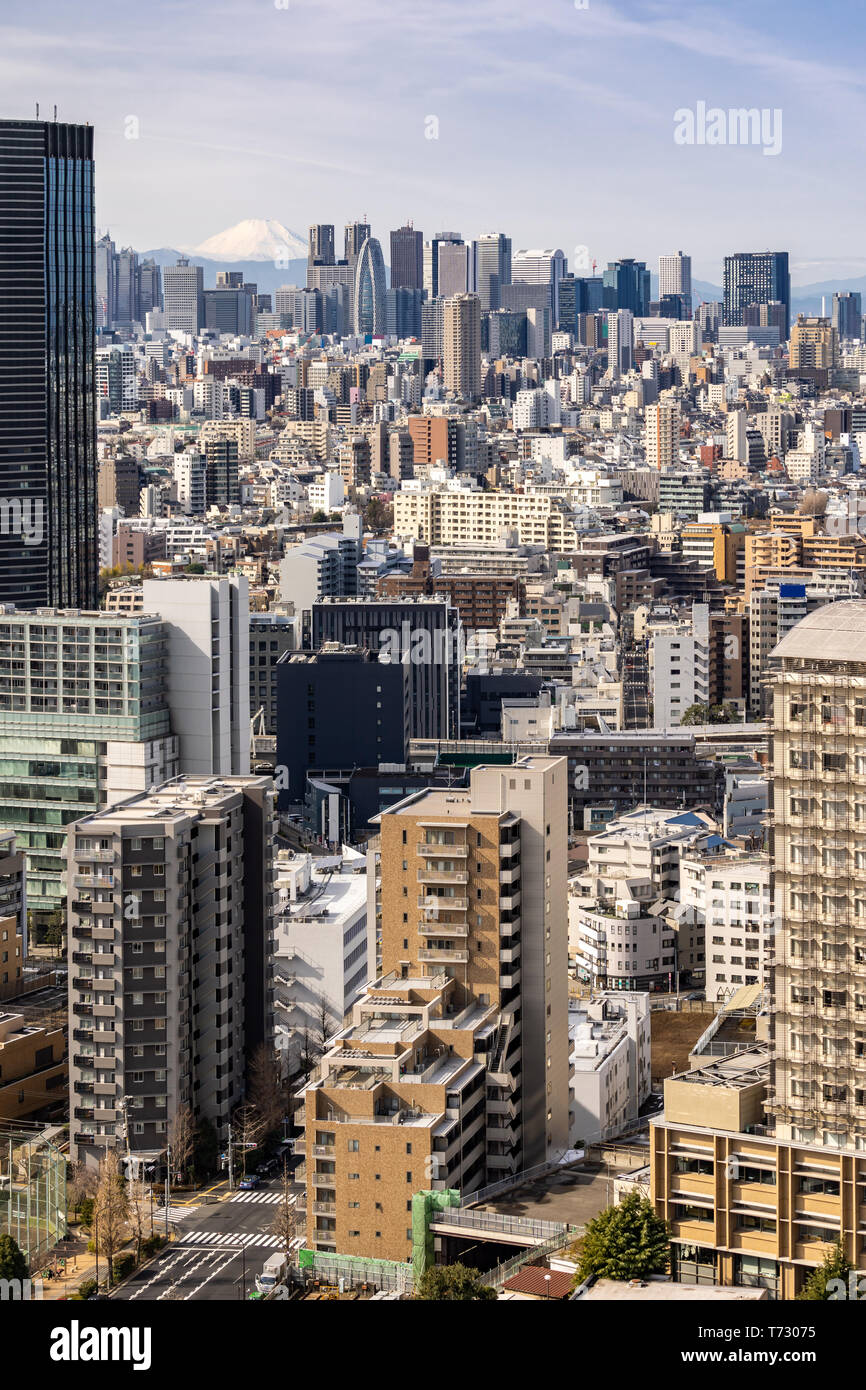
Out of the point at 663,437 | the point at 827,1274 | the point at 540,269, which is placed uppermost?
the point at 540,269

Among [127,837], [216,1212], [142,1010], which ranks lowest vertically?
[216,1212]

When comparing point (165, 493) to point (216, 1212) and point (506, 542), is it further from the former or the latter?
point (216, 1212)

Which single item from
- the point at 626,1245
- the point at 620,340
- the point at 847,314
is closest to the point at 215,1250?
the point at 626,1245

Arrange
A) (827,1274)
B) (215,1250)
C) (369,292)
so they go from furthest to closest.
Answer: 1. (369,292)
2. (215,1250)
3. (827,1274)

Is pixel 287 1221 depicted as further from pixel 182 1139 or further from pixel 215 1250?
pixel 182 1139

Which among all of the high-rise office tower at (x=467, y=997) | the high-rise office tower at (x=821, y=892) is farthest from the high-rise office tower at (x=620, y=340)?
the high-rise office tower at (x=821, y=892)
